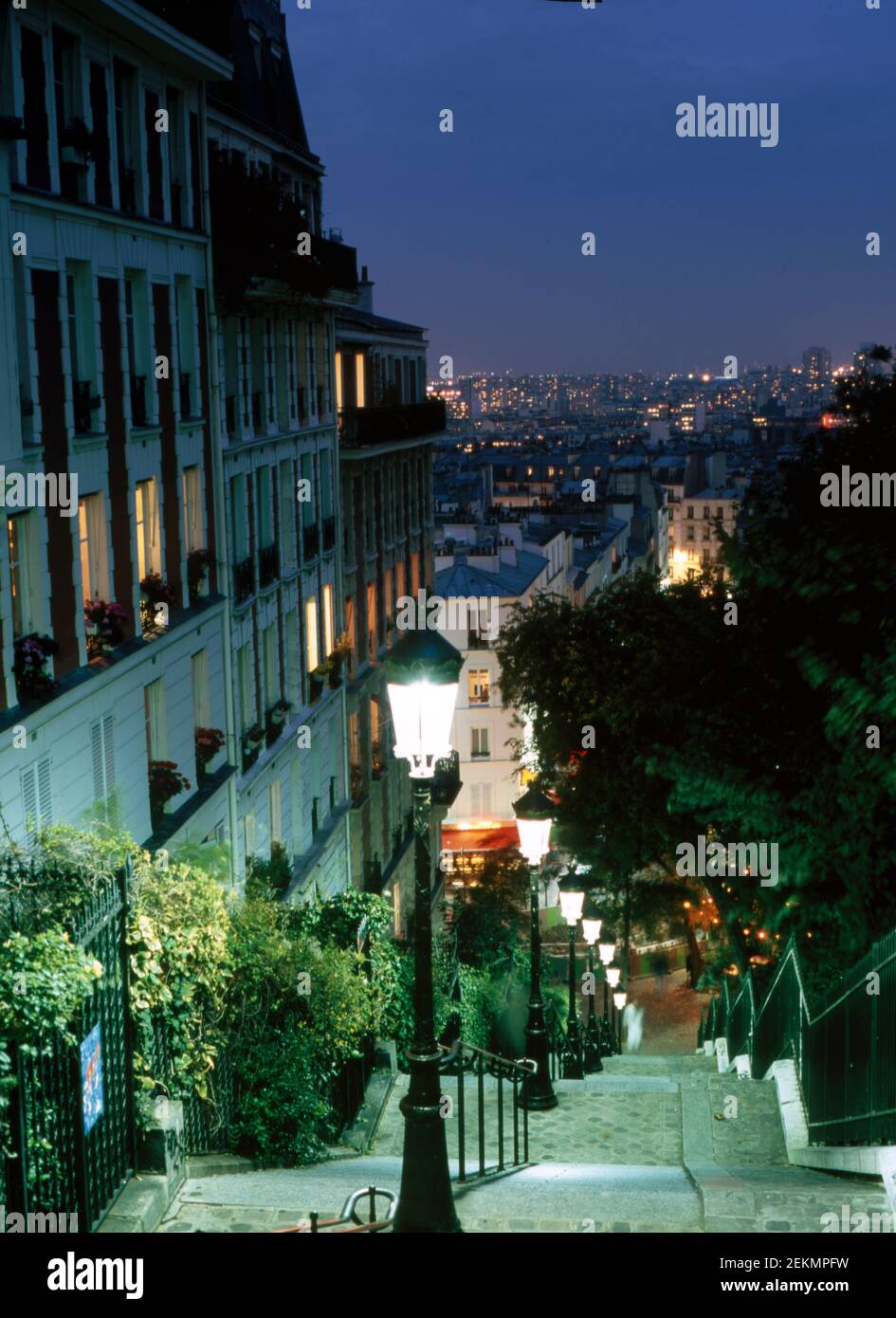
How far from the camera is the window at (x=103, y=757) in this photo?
17547 millimetres

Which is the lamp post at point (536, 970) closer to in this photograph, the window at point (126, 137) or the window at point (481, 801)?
the window at point (126, 137)

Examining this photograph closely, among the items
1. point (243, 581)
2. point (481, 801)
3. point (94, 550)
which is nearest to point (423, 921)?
point (94, 550)

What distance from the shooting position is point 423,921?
837cm

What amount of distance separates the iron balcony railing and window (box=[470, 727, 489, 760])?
4054 centimetres

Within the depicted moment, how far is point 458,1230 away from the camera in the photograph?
8.33 m

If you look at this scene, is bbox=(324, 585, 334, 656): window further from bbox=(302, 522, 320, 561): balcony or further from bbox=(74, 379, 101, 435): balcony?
bbox=(74, 379, 101, 435): balcony

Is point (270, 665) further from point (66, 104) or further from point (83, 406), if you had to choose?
point (66, 104)

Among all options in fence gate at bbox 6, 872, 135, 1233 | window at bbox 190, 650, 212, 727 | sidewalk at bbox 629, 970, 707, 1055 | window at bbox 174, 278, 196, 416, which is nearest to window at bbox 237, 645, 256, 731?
window at bbox 190, 650, 212, 727

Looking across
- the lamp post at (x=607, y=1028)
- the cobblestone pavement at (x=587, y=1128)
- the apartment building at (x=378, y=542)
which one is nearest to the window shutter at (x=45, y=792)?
the cobblestone pavement at (x=587, y=1128)

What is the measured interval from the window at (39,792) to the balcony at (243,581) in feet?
30.9

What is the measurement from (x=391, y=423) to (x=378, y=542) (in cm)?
359

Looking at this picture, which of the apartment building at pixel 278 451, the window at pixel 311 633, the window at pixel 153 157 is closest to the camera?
the window at pixel 153 157

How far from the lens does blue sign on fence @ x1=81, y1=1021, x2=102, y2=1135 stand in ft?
27.1

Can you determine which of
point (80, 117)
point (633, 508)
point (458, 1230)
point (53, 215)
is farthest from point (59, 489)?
point (633, 508)
